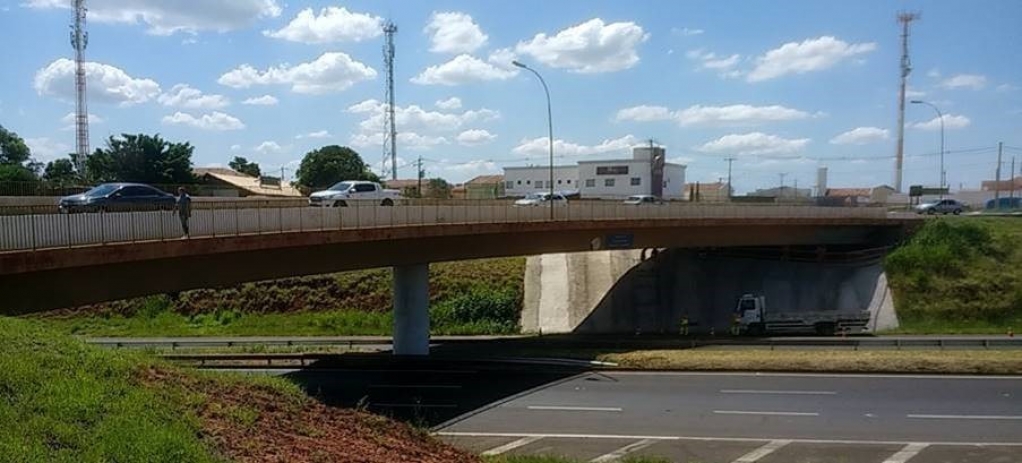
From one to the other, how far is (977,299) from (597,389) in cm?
3011

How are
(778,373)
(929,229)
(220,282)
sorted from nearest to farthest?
(220,282), (778,373), (929,229)

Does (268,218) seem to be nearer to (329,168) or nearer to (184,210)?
(184,210)

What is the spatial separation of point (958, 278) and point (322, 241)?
39459mm

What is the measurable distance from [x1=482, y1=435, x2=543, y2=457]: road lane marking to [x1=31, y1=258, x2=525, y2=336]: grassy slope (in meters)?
24.2

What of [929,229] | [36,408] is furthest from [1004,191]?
[36,408]

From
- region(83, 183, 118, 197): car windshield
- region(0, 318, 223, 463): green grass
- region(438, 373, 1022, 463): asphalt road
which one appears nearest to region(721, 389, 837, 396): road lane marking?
region(438, 373, 1022, 463): asphalt road

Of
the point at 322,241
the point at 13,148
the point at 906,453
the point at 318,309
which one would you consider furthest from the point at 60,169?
the point at 906,453

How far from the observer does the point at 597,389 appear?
2491cm

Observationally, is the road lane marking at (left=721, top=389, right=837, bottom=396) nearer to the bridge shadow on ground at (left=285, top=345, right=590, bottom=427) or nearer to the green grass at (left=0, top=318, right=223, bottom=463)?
the bridge shadow on ground at (left=285, top=345, right=590, bottom=427)

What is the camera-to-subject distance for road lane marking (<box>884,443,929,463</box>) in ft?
54.1

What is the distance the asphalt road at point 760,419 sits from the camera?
57.1ft

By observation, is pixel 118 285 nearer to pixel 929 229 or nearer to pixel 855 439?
pixel 855 439

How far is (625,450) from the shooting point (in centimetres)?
1745

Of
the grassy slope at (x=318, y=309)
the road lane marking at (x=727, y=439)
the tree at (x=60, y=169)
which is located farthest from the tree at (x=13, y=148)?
the road lane marking at (x=727, y=439)
